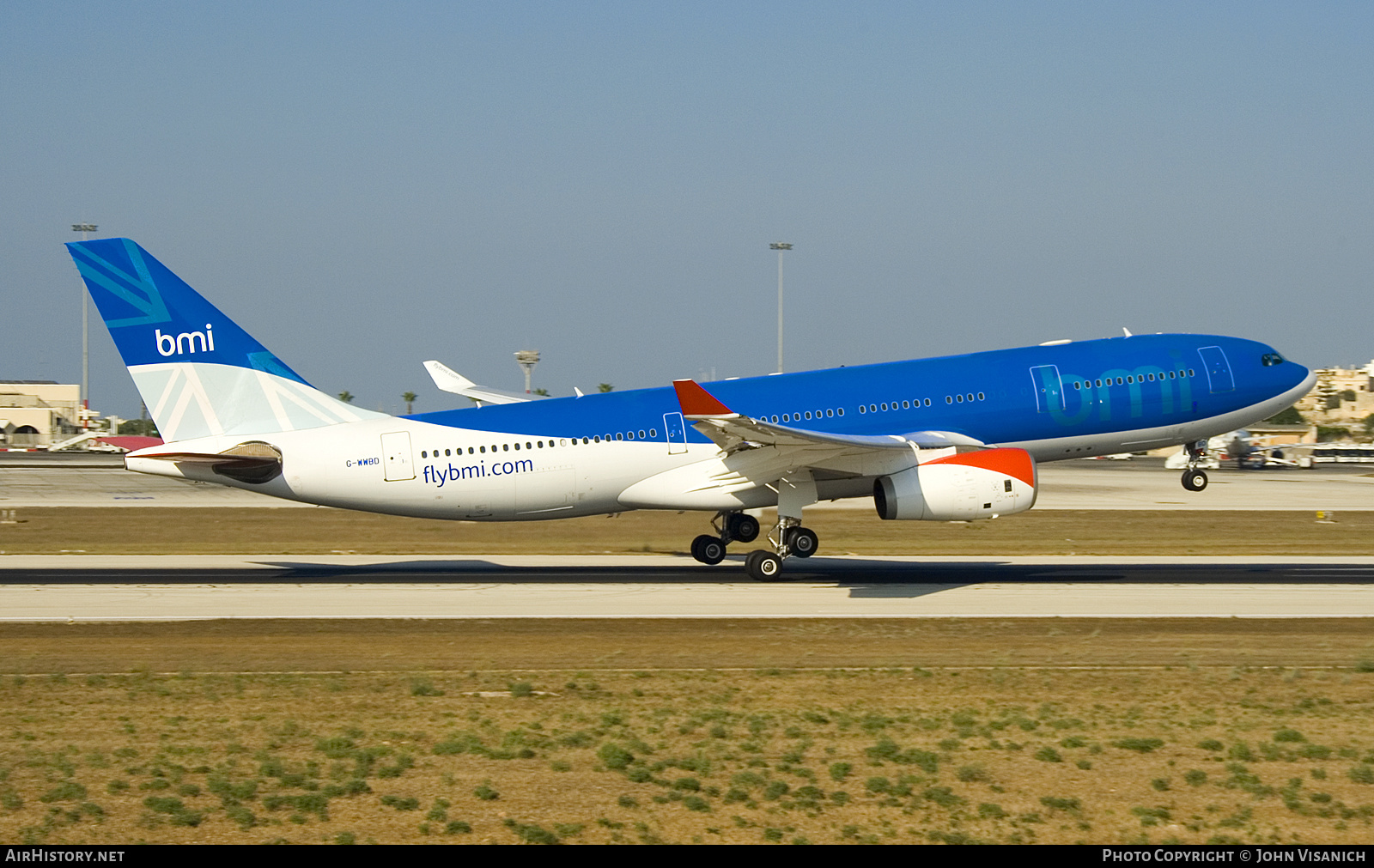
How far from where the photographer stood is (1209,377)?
3597 cm

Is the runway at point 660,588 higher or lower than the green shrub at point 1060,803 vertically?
higher

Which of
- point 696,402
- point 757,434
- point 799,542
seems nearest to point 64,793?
point 696,402

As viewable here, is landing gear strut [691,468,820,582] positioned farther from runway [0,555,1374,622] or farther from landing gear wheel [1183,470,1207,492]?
landing gear wheel [1183,470,1207,492]

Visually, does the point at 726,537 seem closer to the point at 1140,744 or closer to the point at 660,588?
the point at 660,588

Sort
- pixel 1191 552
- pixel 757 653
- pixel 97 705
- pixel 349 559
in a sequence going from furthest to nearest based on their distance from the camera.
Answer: pixel 1191 552
pixel 349 559
pixel 757 653
pixel 97 705

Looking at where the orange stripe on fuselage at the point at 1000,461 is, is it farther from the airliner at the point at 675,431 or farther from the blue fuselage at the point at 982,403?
the blue fuselage at the point at 982,403

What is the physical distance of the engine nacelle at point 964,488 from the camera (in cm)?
3141

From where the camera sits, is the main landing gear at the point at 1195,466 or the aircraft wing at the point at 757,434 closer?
the aircraft wing at the point at 757,434

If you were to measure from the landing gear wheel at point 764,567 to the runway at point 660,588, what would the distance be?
0.52m

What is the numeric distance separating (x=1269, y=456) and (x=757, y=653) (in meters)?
93.8

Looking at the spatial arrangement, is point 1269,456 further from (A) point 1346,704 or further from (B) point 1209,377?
(A) point 1346,704

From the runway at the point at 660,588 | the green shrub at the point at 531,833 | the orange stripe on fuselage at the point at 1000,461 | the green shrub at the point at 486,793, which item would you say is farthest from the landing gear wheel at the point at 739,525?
the green shrub at the point at 531,833

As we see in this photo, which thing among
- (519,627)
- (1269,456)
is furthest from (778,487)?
A: (1269,456)

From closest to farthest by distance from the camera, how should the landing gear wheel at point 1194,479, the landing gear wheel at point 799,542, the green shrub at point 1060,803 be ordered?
the green shrub at point 1060,803, the landing gear wheel at point 799,542, the landing gear wheel at point 1194,479
